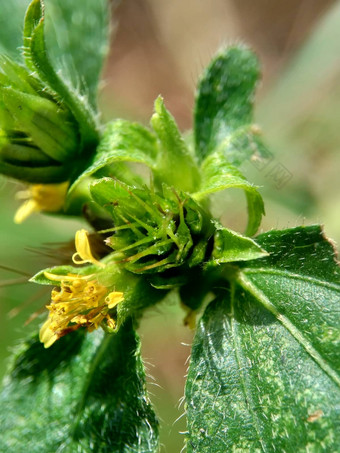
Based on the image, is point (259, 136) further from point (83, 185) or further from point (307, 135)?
point (307, 135)

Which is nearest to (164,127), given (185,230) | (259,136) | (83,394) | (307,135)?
(185,230)

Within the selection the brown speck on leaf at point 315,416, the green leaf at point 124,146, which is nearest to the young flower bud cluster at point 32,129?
the green leaf at point 124,146

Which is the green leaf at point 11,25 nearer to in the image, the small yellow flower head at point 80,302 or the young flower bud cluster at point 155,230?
the young flower bud cluster at point 155,230

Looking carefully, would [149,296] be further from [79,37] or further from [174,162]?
[79,37]

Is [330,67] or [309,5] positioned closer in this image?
[330,67]

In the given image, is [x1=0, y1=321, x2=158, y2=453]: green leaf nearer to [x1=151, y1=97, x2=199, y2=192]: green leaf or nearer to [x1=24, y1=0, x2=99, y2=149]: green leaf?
[x1=151, y1=97, x2=199, y2=192]: green leaf

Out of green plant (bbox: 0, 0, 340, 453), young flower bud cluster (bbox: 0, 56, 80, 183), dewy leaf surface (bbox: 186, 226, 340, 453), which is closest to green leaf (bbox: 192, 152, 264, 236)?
green plant (bbox: 0, 0, 340, 453)
